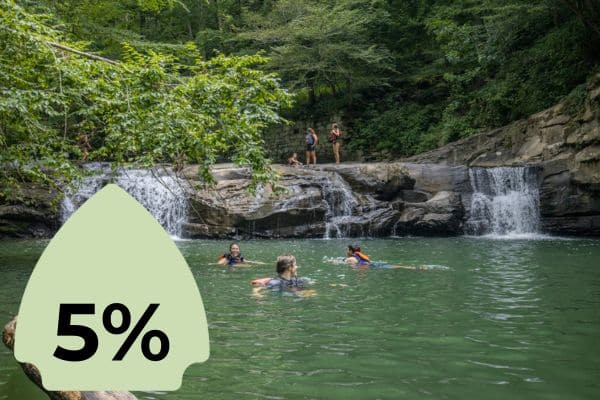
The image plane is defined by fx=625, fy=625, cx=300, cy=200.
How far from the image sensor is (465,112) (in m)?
29.9

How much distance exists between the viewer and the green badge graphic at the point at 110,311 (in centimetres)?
199

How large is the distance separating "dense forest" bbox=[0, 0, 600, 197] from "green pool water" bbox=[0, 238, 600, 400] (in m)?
2.83

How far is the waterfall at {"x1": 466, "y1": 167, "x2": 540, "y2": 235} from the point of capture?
72.4 feet

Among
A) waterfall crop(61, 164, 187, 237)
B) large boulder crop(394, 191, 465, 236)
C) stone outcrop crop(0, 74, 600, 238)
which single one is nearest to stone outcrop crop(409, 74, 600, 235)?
stone outcrop crop(0, 74, 600, 238)

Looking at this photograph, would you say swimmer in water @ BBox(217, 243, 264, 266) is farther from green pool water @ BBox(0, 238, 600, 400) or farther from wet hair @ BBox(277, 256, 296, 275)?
wet hair @ BBox(277, 256, 296, 275)

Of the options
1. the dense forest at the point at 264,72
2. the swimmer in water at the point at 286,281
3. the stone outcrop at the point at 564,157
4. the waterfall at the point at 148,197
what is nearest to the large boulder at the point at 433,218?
the stone outcrop at the point at 564,157

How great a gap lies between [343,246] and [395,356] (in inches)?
488

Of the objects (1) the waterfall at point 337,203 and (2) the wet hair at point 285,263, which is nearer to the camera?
(2) the wet hair at point 285,263

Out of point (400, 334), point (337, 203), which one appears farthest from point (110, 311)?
point (337, 203)

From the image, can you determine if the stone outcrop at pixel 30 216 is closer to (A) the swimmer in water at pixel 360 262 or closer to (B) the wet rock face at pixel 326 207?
(B) the wet rock face at pixel 326 207

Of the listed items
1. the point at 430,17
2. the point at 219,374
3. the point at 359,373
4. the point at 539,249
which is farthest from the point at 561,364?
the point at 430,17

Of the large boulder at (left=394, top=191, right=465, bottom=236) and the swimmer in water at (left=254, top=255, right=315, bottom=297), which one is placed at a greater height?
the large boulder at (left=394, top=191, right=465, bottom=236)

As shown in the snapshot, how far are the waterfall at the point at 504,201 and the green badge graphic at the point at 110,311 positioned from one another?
837 inches

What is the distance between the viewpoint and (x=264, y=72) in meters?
32.0
